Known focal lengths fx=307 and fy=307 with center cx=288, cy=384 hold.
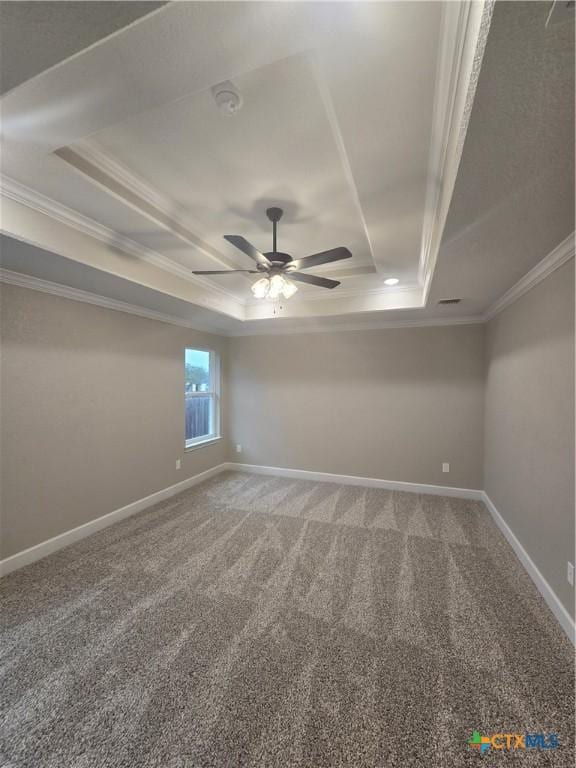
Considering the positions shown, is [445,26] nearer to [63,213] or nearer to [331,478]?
[63,213]

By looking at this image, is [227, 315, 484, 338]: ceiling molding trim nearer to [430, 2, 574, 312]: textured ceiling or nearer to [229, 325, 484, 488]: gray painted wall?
[229, 325, 484, 488]: gray painted wall

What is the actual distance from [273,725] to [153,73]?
2595mm

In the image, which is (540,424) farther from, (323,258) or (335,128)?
(335,128)

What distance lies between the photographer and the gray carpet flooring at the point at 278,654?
128 cm

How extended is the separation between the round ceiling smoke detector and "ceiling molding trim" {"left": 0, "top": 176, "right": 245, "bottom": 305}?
1340 millimetres

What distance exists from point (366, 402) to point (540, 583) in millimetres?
2584

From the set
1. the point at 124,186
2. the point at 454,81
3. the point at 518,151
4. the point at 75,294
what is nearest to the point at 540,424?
the point at 518,151

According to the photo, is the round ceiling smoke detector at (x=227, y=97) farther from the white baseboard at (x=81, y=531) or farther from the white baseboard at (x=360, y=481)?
the white baseboard at (x=360, y=481)

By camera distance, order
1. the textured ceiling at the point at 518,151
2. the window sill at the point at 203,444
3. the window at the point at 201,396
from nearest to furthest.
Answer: the textured ceiling at the point at 518,151 → the window sill at the point at 203,444 → the window at the point at 201,396

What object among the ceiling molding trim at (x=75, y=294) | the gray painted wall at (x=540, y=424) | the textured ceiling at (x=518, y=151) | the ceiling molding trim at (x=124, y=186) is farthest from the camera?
the ceiling molding trim at (x=75, y=294)

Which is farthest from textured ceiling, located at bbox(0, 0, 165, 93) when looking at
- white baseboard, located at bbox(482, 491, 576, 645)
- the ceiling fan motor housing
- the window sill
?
the window sill

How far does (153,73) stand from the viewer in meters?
1.05

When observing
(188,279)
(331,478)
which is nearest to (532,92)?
(188,279)

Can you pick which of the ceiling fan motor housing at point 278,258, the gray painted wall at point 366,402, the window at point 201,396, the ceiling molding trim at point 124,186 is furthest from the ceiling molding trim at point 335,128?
the window at point 201,396
